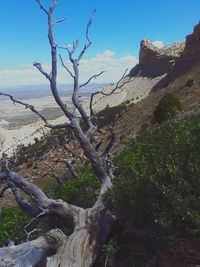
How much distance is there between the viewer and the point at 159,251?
8.87 metres

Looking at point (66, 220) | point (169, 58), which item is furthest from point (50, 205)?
point (169, 58)

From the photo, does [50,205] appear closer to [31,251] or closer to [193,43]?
[31,251]

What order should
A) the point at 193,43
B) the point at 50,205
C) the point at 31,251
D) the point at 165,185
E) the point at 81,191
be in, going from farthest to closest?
the point at 193,43 → the point at 81,191 → the point at 50,205 → the point at 31,251 → the point at 165,185

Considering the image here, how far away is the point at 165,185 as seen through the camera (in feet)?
27.9

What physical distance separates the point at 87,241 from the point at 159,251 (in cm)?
144

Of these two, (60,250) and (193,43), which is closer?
(60,250)

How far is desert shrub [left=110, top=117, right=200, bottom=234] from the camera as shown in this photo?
816cm

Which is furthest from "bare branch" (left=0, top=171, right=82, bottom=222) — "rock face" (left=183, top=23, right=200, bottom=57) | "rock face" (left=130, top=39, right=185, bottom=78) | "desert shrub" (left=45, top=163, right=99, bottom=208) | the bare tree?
"rock face" (left=130, top=39, right=185, bottom=78)

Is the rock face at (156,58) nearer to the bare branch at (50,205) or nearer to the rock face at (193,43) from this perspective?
the rock face at (193,43)

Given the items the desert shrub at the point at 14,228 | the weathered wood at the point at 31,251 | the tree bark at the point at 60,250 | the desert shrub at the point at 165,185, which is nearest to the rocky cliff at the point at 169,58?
the desert shrub at the point at 14,228

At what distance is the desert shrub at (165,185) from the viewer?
8.16m

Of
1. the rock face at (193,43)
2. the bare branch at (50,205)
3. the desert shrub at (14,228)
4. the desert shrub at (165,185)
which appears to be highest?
the rock face at (193,43)

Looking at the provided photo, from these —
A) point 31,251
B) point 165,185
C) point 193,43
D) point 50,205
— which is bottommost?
point 31,251

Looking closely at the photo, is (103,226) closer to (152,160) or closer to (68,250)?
(68,250)
